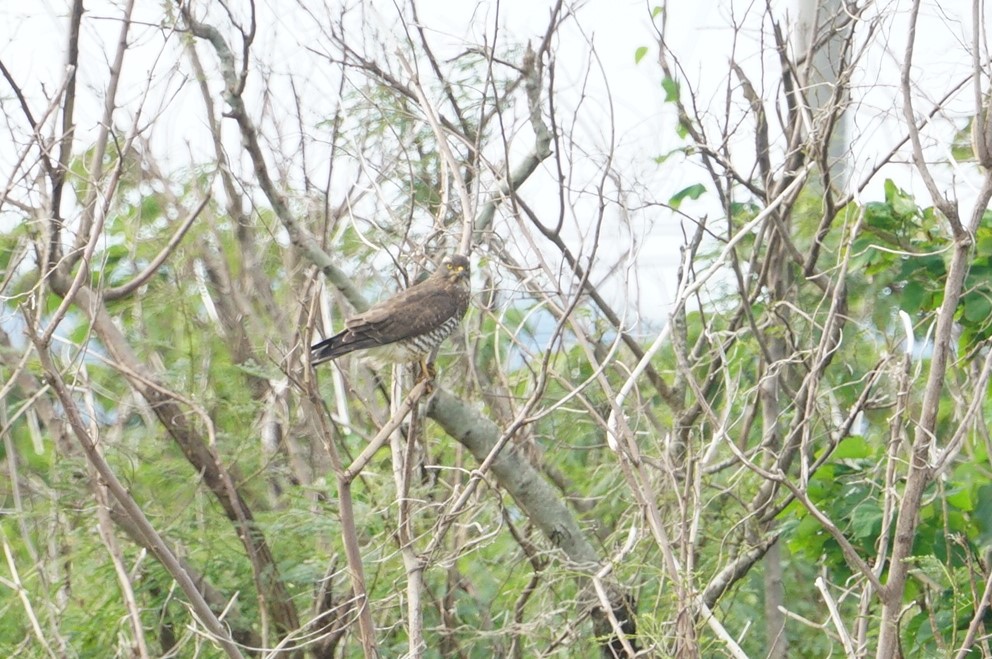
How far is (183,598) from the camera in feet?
16.3

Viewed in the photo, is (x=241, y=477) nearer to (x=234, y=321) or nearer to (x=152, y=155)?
(x=234, y=321)

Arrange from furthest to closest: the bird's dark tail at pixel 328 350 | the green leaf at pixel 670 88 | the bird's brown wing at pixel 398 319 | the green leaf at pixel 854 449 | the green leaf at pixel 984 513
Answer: the green leaf at pixel 670 88 → the bird's brown wing at pixel 398 319 → the bird's dark tail at pixel 328 350 → the green leaf at pixel 854 449 → the green leaf at pixel 984 513

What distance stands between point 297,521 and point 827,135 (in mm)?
2683

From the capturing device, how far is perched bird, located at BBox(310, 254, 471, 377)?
15.8 ft

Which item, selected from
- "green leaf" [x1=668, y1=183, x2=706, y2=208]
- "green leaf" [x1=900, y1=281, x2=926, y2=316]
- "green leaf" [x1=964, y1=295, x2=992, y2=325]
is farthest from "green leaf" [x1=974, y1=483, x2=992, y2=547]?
"green leaf" [x1=668, y1=183, x2=706, y2=208]

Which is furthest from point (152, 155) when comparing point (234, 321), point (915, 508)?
point (915, 508)

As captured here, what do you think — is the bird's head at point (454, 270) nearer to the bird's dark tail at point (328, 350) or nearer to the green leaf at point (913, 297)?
the bird's dark tail at point (328, 350)

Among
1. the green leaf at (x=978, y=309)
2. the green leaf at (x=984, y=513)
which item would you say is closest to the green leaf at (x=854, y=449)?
the green leaf at (x=984, y=513)

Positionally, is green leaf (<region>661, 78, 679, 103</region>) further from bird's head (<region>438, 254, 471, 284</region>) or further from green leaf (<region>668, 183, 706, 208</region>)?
bird's head (<region>438, 254, 471, 284</region>)

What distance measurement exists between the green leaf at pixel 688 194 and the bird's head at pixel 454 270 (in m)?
0.92

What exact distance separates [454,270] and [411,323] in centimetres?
30

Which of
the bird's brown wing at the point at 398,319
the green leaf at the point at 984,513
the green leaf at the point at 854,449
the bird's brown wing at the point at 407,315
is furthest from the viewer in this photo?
the bird's brown wing at the point at 407,315

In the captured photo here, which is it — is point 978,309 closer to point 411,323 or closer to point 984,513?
point 984,513

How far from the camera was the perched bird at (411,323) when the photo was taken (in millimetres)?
4830
